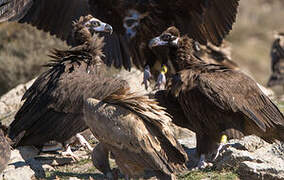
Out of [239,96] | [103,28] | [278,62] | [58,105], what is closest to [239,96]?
[239,96]

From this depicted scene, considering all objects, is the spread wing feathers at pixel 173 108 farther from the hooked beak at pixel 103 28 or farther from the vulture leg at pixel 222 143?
the hooked beak at pixel 103 28

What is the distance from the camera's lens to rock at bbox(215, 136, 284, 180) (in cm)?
598

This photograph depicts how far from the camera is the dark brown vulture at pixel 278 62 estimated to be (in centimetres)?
1698

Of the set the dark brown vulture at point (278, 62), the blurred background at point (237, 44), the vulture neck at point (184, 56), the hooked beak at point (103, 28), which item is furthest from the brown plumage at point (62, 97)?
the dark brown vulture at point (278, 62)

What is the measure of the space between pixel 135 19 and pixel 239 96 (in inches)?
132

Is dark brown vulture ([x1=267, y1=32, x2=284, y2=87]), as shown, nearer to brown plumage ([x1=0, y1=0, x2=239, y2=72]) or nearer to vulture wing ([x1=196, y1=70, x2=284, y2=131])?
brown plumage ([x1=0, y1=0, x2=239, y2=72])

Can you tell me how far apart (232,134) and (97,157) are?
1.55 meters

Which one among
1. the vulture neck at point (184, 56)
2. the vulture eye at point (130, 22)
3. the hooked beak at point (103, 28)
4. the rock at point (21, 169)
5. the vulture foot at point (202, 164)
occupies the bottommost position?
the rock at point (21, 169)

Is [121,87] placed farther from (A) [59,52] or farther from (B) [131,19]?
(B) [131,19]

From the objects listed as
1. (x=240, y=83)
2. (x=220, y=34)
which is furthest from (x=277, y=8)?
(x=240, y=83)

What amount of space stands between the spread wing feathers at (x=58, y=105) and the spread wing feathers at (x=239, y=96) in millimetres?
1164

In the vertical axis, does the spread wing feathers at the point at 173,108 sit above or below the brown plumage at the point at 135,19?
below

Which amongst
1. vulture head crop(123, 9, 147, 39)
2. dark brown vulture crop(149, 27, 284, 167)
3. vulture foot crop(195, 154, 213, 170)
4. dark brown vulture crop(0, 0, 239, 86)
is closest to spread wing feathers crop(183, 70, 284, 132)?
dark brown vulture crop(149, 27, 284, 167)

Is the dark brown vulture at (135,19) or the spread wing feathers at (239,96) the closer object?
the spread wing feathers at (239,96)
